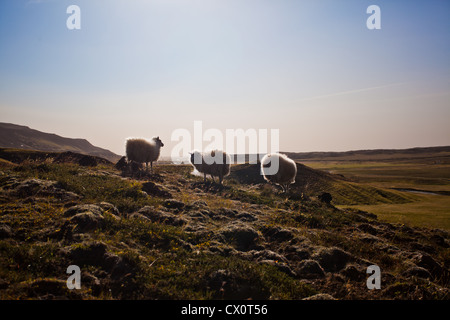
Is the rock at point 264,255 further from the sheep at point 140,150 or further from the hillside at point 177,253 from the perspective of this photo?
the sheep at point 140,150

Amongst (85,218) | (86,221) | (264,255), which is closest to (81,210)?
(85,218)

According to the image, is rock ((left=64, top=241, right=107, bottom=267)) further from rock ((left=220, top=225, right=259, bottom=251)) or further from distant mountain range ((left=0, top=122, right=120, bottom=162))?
distant mountain range ((left=0, top=122, right=120, bottom=162))

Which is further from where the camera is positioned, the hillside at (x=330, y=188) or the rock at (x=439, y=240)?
the hillside at (x=330, y=188)

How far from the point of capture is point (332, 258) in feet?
25.9

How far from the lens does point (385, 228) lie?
13484mm

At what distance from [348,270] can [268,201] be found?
9641mm

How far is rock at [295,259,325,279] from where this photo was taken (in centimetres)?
702

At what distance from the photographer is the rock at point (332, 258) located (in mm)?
7605

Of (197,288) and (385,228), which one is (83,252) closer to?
(197,288)

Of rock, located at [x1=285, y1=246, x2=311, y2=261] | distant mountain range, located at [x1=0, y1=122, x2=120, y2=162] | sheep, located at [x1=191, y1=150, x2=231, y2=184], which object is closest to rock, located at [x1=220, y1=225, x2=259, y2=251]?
rock, located at [x1=285, y1=246, x2=311, y2=261]

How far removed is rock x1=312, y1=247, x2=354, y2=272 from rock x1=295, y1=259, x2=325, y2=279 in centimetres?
42

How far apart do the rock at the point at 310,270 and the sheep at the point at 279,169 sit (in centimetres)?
1588

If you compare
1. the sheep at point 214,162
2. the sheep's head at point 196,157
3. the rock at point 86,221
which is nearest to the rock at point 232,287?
the rock at point 86,221

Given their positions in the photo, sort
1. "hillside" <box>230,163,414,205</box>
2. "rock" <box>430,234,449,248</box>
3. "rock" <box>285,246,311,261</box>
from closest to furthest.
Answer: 1. "rock" <box>285,246,311,261</box>
2. "rock" <box>430,234,449,248</box>
3. "hillside" <box>230,163,414,205</box>
